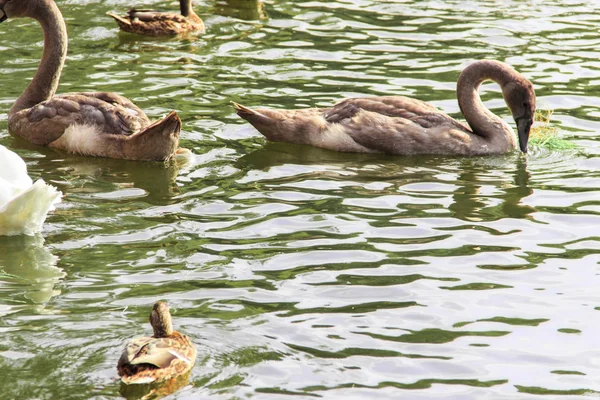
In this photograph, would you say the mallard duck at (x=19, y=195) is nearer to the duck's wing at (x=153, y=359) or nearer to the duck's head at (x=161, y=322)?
the duck's head at (x=161, y=322)

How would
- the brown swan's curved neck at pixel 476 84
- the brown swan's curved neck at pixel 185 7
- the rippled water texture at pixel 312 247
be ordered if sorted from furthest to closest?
1. the brown swan's curved neck at pixel 185 7
2. the brown swan's curved neck at pixel 476 84
3. the rippled water texture at pixel 312 247

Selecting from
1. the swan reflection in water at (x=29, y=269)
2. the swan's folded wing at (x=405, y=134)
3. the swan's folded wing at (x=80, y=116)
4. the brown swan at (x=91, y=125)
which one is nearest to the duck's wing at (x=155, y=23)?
the brown swan at (x=91, y=125)

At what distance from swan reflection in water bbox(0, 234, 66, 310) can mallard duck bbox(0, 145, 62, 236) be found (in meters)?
0.17

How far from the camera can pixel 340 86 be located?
43.3ft

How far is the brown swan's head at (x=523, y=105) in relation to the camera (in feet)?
37.5

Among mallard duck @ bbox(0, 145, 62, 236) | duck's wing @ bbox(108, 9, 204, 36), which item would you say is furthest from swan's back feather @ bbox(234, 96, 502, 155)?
duck's wing @ bbox(108, 9, 204, 36)

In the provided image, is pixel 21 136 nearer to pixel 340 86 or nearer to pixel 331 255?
pixel 340 86

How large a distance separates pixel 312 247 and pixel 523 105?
12.8 ft

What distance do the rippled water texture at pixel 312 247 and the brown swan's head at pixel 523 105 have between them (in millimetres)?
286

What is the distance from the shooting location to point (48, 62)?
1194 cm

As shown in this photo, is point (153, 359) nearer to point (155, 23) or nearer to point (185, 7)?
point (155, 23)

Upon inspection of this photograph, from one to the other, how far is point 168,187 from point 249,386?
420cm

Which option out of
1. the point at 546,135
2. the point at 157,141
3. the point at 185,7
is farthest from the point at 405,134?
the point at 185,7

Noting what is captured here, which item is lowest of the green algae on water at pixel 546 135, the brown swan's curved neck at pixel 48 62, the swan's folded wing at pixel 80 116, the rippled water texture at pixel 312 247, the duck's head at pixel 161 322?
the rippled water texture at pixel 312 247
